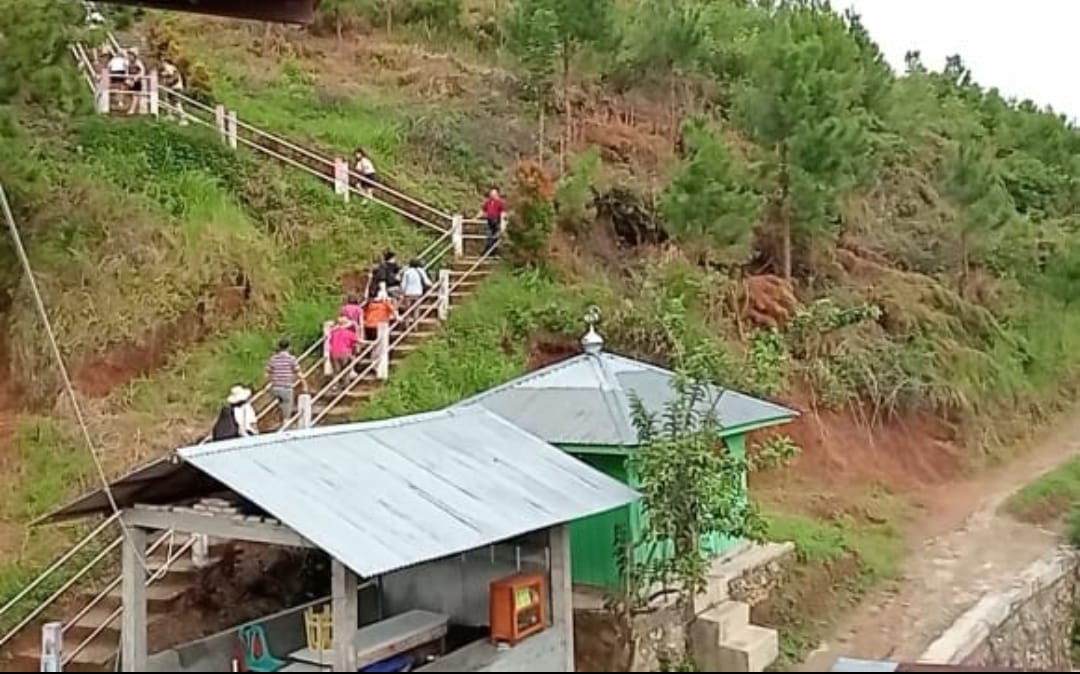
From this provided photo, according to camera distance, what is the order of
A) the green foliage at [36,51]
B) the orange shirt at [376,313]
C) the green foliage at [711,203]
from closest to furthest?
1. the green foliage at [36,51]
2. the orange shirt at [376,313]
3. the green foliage at [711,203]

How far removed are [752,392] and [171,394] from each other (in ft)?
→ 21.9

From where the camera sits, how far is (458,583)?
10.5 meters

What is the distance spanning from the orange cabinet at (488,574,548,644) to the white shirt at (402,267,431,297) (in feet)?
24.4

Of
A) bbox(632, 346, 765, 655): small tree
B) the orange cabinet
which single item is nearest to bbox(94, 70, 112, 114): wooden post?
bbox(632, 346, 765, 655): small tree

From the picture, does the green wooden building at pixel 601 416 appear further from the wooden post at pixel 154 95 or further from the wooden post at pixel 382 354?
the wooden post at pixel 154 95

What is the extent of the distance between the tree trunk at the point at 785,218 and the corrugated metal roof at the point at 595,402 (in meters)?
7.98

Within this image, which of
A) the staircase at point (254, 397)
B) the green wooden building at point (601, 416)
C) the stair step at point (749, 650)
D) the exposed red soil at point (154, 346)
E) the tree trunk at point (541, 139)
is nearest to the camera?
the stair step at point (749, 650)

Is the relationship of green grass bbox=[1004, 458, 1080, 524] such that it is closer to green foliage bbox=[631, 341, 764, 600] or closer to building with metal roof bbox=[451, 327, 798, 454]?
building with metal roof bbox=[451, 327, 798, 454]

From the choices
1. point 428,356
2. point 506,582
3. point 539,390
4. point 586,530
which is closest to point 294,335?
point 428,356

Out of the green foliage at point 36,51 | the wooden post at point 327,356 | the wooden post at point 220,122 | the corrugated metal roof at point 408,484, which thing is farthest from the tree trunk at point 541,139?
the corrugated metal roof at point 408,484

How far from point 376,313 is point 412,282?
1158mm

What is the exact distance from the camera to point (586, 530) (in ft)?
36.9

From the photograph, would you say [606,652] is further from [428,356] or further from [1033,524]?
[1033,524]

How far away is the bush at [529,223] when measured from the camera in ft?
60.6
